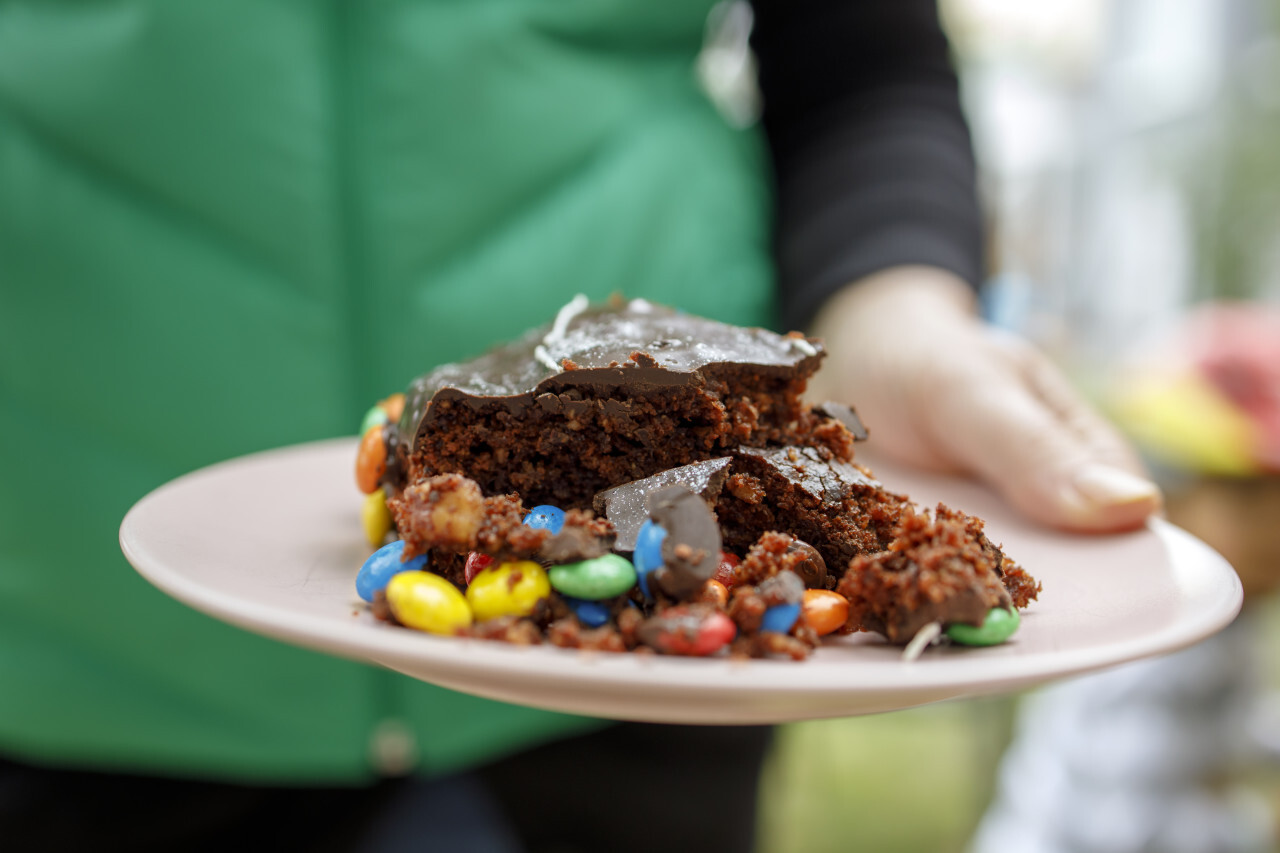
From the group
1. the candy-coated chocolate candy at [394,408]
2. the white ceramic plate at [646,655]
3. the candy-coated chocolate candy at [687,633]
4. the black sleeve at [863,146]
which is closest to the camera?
the white ceramic plate at [646,655]

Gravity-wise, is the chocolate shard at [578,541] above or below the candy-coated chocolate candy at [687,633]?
above

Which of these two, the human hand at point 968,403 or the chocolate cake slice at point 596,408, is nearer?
the chocolate cake slice at point 596,408

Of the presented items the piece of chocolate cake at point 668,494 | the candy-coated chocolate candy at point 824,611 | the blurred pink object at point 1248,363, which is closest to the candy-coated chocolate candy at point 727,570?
Result: the piece of chocolate cake at point 668,494

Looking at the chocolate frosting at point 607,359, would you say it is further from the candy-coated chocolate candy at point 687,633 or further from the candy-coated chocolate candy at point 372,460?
the candy-coated chocolate candy at point 687,633

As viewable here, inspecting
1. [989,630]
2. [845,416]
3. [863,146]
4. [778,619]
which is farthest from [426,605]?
[863,146]

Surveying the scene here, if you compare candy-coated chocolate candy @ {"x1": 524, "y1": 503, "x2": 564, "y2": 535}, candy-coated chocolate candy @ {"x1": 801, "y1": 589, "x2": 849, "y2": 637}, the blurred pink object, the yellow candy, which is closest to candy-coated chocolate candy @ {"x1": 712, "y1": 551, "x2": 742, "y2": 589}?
candy-coated chocolate candy @ {"x1": 801, "y1": 589, "x2": 849, "y2": 637}

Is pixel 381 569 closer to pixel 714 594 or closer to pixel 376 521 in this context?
pixel 376 521

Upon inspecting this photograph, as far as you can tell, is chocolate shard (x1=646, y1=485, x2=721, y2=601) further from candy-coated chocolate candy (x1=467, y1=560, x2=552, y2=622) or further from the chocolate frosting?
the chocolate frosting
